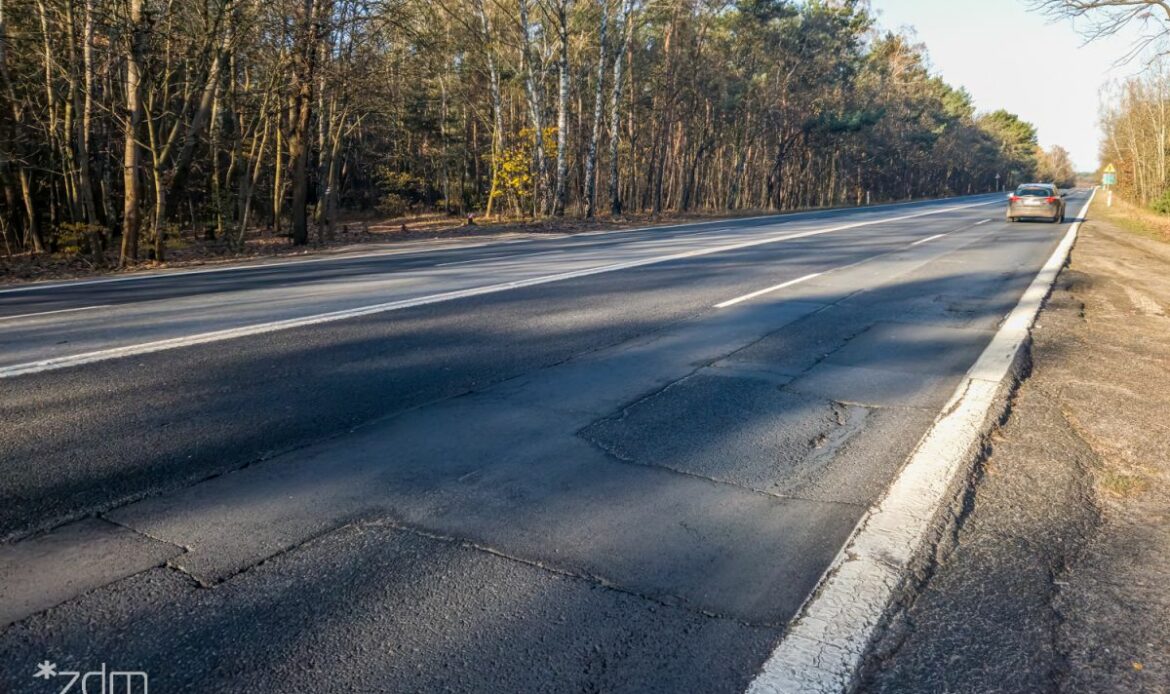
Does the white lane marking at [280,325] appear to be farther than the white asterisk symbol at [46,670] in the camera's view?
Yes

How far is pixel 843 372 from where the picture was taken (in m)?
6.41

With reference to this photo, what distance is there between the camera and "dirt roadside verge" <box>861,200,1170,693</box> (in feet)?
8.06

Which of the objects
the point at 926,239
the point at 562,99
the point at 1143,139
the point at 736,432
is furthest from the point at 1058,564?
the point at 1143,139

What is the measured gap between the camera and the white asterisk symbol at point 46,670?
233cm

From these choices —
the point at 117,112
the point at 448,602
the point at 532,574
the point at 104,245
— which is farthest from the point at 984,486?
the point at 104,245

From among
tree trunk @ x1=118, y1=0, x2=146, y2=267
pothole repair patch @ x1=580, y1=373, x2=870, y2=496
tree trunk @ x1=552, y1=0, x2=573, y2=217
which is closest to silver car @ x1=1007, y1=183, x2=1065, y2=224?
tree trunk @ x1=552, y1=0, x2=573, y2=217

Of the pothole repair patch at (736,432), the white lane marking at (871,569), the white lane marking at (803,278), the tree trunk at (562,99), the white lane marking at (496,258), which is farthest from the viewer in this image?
the tree trunk at (562,99)

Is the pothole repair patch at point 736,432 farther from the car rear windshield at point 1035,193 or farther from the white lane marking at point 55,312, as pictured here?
the car rear windshield at point 1035,193

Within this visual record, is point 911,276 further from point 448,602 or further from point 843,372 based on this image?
point 448,602

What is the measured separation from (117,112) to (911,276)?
18453 millimetres

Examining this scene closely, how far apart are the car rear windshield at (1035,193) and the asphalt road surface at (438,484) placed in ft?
82.4

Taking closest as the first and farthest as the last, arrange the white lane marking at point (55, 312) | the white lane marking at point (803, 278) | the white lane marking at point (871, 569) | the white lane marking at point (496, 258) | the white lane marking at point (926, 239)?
1. the white lane marking at point (871, 569)
2. the white lane marking at point (55, 312)
3. the white lane marking at point (803, 278)
4. the white lane marking at point (496, 258)
5. the white lane marking at point (926, 239)

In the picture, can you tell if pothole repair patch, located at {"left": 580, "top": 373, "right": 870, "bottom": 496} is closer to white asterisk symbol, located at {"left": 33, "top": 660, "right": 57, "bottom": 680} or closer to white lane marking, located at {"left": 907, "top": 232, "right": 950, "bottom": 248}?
white asterisk symbol, located at {"left": 33, "top": 660, "right": 57, "bottom": 680}

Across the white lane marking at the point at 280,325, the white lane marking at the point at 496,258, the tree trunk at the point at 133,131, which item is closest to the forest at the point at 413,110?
the tree trunk at the point at 133,131
